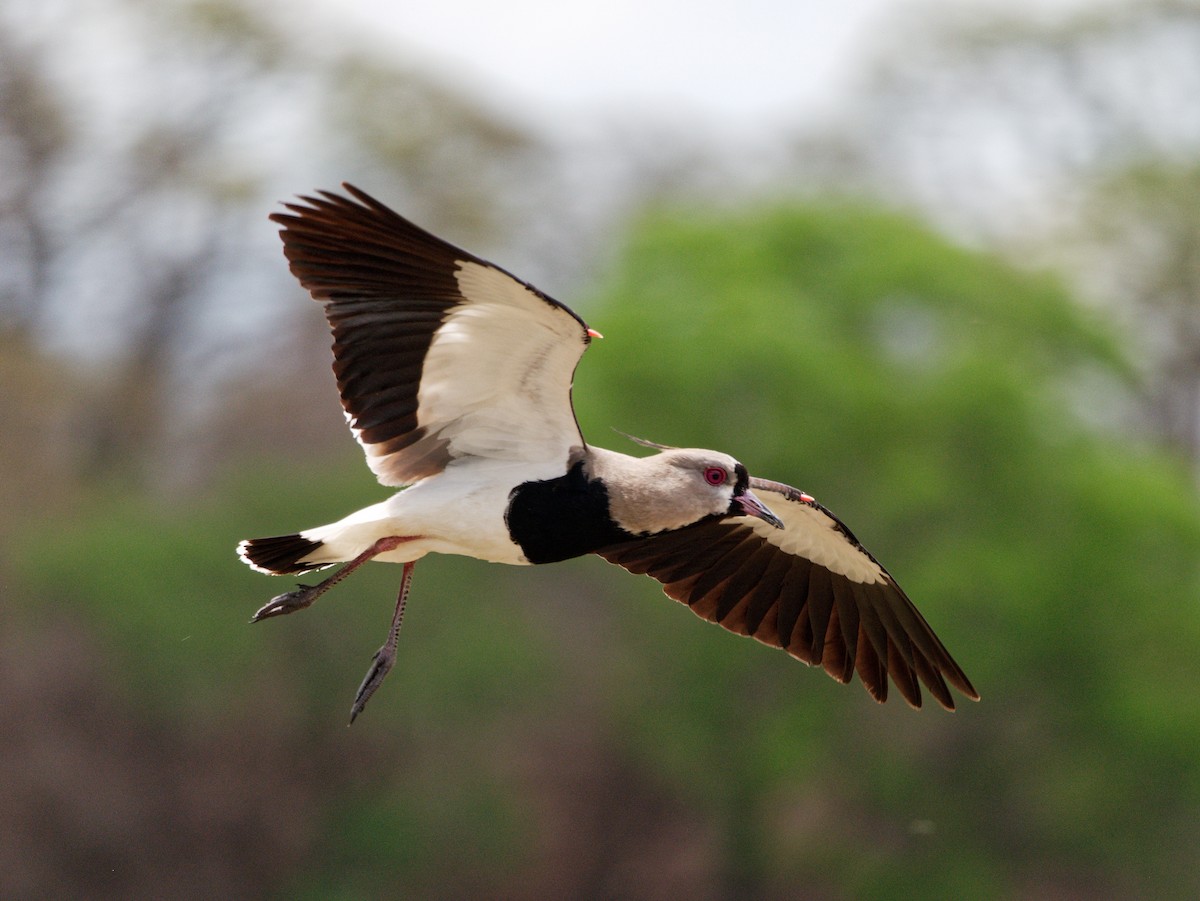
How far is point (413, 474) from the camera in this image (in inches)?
352

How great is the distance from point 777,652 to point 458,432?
1695 cm

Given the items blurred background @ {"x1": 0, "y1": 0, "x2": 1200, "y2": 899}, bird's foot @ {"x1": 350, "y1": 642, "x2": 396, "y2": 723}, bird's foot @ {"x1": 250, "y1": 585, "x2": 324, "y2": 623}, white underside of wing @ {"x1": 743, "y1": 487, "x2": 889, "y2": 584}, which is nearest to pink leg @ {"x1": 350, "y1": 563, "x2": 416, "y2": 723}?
bird's foot @ {"x1": 350, "y1": 642, "x2": 396, "y2": 723}

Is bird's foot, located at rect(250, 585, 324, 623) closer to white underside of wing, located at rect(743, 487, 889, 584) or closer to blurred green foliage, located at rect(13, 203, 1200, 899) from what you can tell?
white underside of wing, located at rect(743, 487, 889, 584)

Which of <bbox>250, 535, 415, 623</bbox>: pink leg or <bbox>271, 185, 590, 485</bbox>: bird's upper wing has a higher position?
<bbox>271, 185, 590, 485</bbox>: bird's upper wing

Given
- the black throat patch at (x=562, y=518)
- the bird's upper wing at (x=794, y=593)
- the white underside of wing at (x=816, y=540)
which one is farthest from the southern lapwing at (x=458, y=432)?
the bird's upper wing at (x=794, y=593)

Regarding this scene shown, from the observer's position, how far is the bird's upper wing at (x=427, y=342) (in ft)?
25.8

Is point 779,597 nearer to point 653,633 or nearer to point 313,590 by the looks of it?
point 313,590

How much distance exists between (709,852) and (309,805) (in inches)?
226

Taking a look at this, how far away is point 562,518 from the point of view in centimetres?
847

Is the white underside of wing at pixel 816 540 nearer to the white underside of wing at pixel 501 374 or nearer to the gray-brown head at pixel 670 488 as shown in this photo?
the gray-brown head at pixel 670 488

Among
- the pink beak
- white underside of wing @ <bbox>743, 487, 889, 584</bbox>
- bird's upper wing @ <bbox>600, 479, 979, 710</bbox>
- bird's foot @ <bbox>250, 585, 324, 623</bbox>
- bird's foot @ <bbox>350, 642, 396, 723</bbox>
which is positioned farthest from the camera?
bird's upper wing @ <bbox>600, 479, 979, 710</bbox>

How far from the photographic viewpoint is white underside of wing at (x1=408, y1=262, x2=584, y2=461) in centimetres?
799

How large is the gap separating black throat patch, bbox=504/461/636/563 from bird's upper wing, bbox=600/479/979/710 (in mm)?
1401

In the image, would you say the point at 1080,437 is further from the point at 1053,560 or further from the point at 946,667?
the point at 946,667
